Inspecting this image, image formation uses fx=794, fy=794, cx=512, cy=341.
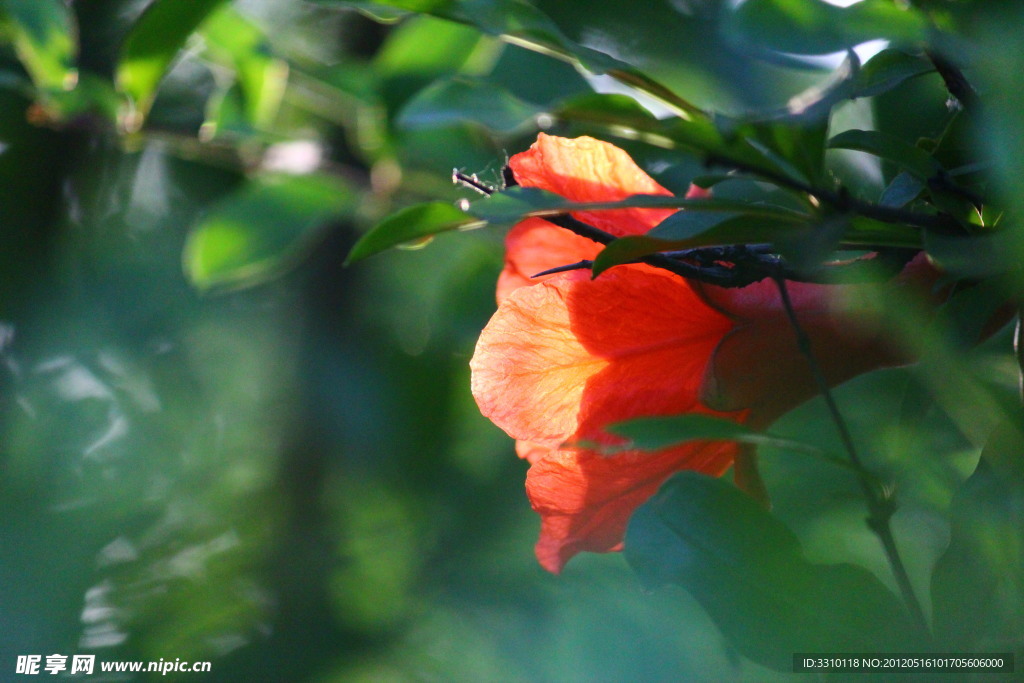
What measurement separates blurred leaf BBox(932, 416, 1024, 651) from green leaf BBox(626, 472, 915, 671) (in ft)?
0.06

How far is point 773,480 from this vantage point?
0.44 meters

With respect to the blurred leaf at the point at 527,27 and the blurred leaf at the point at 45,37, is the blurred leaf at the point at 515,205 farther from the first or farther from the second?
the blurred leaf at the point at 45,37

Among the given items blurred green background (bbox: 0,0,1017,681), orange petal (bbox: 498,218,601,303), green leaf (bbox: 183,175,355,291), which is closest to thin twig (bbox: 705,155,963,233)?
orange petal (bbox: 498,218,601,303)

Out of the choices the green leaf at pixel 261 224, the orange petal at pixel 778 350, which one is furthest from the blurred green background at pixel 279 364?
the orange petal at pixel 778 350

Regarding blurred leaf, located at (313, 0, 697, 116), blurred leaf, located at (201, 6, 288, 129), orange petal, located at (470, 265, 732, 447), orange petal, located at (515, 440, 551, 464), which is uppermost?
blurred leaf, located at (313, 0, 697, 116)

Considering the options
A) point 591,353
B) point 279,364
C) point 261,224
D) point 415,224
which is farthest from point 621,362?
point 279,364

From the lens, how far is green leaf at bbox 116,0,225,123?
0.48 m

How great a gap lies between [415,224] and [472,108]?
7 centimetres

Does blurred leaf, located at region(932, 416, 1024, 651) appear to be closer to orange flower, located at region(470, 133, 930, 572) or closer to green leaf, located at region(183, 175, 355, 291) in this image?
orange flower, located at region(470, 133, 930, 572)

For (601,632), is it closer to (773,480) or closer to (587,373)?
(773,480)

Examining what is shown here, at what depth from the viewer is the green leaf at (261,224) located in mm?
621

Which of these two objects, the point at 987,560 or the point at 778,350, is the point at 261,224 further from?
the point at 987,560

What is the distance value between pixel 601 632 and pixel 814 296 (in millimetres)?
380

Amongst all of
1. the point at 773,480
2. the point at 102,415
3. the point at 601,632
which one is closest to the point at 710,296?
the point at 773,480
